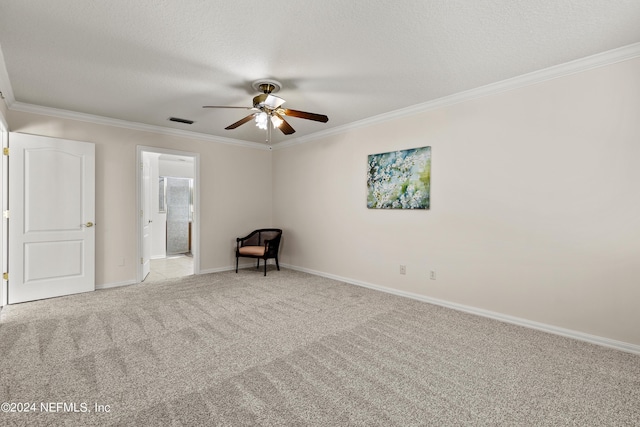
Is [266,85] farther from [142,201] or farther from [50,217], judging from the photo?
[50,217]

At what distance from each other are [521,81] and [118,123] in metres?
5.32

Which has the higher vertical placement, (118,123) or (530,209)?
(118,123)

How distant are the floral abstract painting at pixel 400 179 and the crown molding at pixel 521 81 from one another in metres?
0.52

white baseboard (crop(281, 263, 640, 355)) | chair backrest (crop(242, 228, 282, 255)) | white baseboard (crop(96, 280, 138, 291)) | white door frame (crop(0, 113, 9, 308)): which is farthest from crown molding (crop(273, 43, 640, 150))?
white door frame (crop(0, 113, 9, 308))

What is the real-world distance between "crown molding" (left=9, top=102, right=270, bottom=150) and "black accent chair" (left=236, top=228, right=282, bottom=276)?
179cm

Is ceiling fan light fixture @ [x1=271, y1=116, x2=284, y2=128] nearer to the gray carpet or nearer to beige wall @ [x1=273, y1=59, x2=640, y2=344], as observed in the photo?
beige wall @ [x1=273, y1=59, x2=640, y2=344]

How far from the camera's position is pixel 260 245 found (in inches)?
239

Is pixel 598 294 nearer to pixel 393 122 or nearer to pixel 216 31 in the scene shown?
pixel 393 122

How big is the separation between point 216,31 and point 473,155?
291 cm

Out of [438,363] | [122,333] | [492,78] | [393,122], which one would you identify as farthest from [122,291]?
[492,78]

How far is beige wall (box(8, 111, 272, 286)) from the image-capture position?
14.3 ft

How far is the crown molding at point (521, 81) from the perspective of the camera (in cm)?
254

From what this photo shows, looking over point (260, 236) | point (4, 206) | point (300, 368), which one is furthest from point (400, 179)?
point (4, 206)

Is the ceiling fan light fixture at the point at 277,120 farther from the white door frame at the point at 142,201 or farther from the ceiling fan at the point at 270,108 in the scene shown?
the white door frame at the point at 142,201
